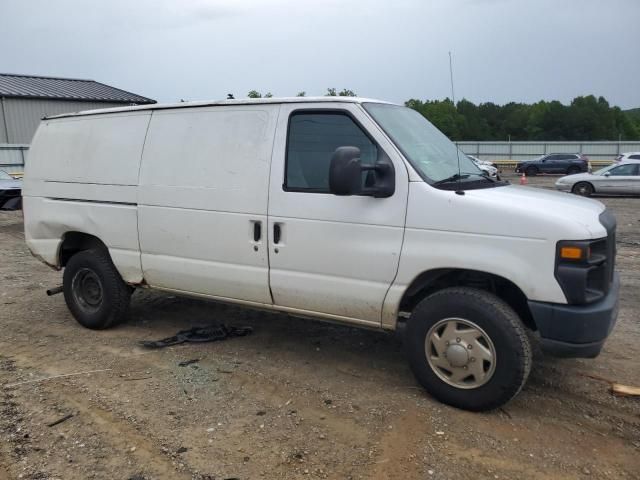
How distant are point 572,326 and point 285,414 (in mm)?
1916

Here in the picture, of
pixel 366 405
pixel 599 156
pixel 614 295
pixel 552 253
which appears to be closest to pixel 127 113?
pixel 366 405

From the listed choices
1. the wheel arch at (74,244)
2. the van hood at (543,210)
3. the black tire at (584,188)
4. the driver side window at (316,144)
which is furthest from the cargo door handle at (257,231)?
the black tire at (584,188)

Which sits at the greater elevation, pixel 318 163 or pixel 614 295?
pixel 318 163

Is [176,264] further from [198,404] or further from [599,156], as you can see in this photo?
[599,156]

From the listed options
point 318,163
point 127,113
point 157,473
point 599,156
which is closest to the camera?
point 157,473

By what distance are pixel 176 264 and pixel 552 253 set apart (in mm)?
3044

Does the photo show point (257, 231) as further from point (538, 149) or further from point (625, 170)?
point (538, 149)

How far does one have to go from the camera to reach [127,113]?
534 cm

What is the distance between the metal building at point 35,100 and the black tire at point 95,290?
28405 mm

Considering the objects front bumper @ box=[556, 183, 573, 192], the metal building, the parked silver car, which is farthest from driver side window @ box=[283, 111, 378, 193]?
the metal building

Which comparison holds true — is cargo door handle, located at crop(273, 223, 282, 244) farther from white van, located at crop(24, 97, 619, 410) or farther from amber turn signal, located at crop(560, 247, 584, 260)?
amber turn signal, located at crop(560, 247, 584, 260)

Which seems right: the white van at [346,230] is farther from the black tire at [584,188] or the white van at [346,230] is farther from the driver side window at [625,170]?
the driver side window at [625,170]

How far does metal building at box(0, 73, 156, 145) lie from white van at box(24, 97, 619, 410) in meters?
28.8

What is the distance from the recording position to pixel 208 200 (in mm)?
4707
